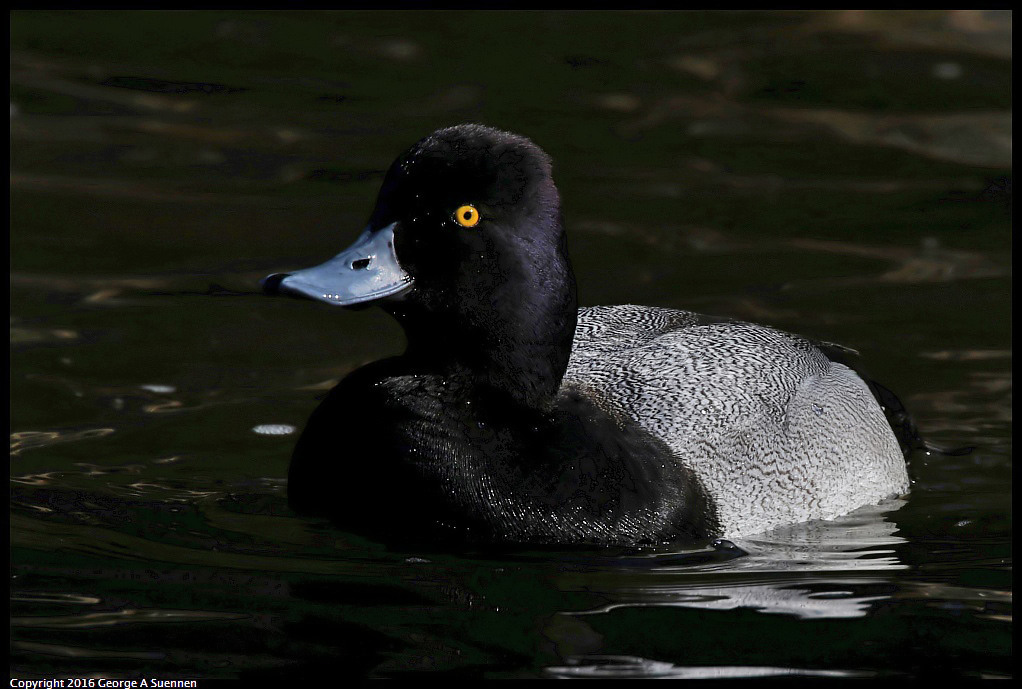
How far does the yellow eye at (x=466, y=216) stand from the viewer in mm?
5418

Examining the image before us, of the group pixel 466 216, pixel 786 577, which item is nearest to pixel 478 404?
pixel 466 216

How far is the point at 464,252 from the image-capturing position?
5.46 meters

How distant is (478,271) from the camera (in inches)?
216

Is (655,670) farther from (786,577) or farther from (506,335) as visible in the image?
(506,335)

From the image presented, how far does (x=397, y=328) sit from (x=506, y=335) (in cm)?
336

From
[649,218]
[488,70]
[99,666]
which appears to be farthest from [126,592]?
[488,70]

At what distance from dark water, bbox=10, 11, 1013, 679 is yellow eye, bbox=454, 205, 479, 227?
109cm

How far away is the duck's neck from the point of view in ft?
18.1

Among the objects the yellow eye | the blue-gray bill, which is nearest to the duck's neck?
the blue-gray bill

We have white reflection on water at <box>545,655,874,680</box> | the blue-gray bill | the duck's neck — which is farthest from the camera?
the duck's neck

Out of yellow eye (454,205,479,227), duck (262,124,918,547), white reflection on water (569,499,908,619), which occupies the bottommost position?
white reflection on water (569,499,908,619)

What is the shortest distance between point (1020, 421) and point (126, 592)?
466 cm

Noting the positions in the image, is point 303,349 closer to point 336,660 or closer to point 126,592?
point 126,592

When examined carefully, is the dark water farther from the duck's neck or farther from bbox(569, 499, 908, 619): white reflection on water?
the duck's neck
